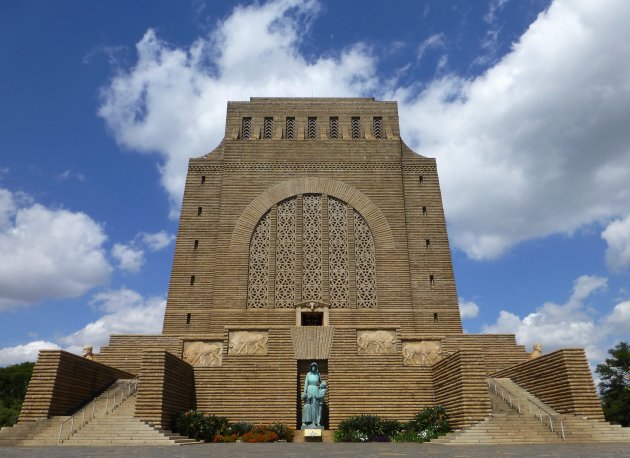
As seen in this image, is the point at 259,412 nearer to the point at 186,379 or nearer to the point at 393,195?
the point at 186,379

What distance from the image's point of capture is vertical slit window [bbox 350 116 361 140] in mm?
24781

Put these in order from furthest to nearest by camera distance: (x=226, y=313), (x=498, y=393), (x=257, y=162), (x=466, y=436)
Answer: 1. (x=257, y=162)
2. (x=226, y=313)
3. (x=498, y=393)
4. (x=466, y=436)

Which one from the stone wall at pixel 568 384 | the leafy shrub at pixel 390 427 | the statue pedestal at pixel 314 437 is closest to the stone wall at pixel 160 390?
the statue pedestal at pixel 314 437

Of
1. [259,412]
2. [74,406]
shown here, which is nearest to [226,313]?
[259,412]

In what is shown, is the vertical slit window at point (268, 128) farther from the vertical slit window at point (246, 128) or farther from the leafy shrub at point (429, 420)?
the leafy shrub at point (429, 420)

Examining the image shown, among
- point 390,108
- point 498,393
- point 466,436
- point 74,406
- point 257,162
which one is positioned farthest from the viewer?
point 390,108

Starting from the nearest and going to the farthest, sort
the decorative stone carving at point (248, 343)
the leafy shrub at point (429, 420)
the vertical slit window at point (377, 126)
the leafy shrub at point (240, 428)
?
the leafy shrub at point (429, 420) → the leafy shrub at point (240, 428) → the decorative stone carving at point (248, 343) → the vertical slit window at point (377, 126)

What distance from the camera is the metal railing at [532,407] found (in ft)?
37.5

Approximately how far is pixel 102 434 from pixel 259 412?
14.7 ft

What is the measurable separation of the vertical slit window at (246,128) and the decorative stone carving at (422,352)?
13.4m

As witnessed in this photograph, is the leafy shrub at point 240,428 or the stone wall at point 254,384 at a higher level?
the stone wall at point 254,384

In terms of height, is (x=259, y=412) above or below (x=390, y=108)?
below

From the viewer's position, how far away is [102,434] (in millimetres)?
11672

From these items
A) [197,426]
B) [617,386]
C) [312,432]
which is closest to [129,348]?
[197,426]
